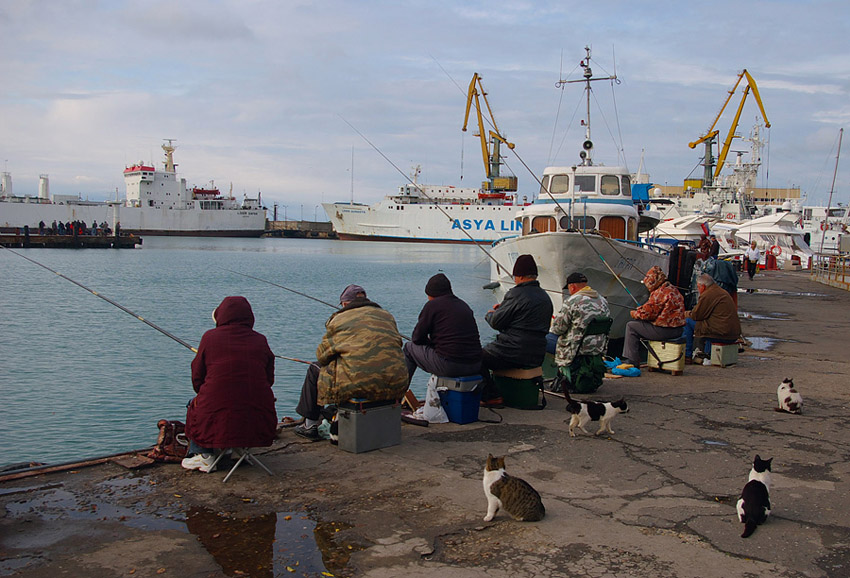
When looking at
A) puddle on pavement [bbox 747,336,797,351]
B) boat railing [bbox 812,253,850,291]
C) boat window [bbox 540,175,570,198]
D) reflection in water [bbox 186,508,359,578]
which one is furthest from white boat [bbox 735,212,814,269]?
reflection in water [bbox 186,508,359,578]

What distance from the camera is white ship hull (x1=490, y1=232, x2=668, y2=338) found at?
15148mm

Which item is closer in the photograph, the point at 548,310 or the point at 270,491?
the point at 270,491

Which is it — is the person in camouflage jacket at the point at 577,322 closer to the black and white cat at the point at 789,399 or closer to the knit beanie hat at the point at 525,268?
the knit beanie hat at the point at 525,268

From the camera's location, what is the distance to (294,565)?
12.1ft

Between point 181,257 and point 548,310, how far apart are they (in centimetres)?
6163

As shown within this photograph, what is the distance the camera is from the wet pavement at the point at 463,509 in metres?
3.72

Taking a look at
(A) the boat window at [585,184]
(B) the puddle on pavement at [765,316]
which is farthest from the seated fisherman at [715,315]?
(A) the boat window at [585,184]

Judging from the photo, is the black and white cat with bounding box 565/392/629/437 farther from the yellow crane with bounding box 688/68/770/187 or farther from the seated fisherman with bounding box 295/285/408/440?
the yellow crane with bounding box 688/68/770/187

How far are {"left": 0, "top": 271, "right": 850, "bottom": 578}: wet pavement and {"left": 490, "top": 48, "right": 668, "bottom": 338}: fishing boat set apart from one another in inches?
306

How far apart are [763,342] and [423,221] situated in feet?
294

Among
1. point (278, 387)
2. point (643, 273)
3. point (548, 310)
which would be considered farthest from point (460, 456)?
point (643, 273)

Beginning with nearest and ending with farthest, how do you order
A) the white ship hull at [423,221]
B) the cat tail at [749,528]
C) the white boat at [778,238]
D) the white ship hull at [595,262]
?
the cat tail at [749,528], the white ship hull at [595,262], the white boat at [778,238], the white ship hull at [423,221]

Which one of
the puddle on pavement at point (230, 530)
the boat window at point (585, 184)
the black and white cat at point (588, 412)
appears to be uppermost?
the boat window at point (585, 184)

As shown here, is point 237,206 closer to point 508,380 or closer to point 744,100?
point 744,100
